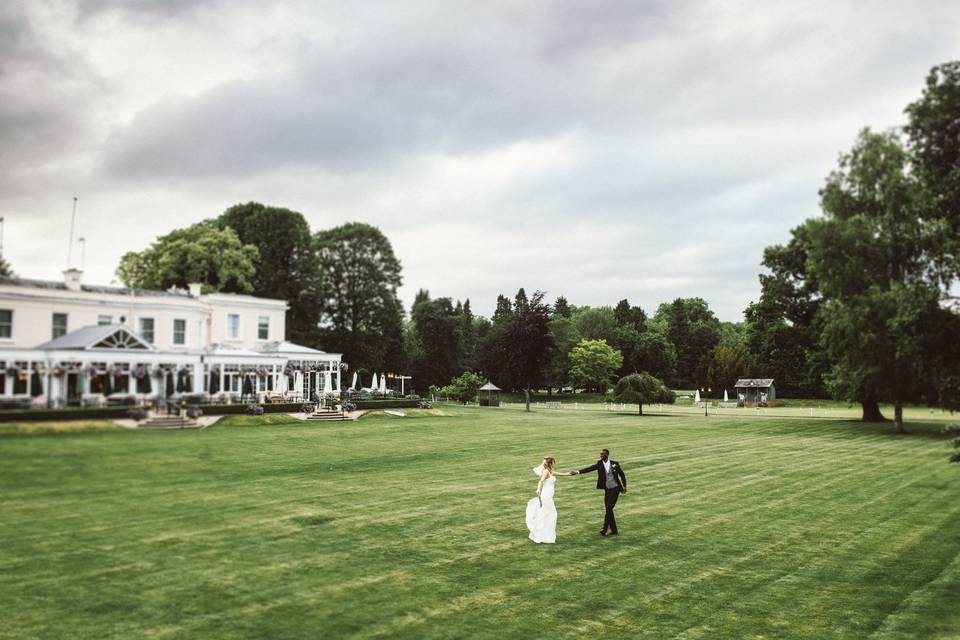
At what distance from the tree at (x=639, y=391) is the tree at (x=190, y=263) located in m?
43.9

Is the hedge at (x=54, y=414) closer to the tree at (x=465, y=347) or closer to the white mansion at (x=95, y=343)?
the white mansion at (x=95, y=343)

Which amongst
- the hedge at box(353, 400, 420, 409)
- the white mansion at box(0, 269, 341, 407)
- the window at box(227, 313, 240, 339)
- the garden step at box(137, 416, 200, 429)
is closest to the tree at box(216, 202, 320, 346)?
the hedge at box(353, 400, 420, 409)

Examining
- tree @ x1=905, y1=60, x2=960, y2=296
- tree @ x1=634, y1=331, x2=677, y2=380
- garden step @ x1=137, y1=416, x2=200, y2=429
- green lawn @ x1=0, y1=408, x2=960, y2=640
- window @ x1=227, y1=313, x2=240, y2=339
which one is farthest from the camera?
tree @ x1=634, y1=331, x2=677, y2=380

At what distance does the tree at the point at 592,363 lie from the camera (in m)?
106

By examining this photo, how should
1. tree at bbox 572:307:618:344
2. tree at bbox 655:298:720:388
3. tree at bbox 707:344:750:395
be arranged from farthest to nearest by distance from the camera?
tree at bbox 655:298:720:388 < tree at bbox 572:307:618:344 < tree at bbox 707:344:750:395

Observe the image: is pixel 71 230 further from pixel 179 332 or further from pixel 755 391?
pixel 755 391

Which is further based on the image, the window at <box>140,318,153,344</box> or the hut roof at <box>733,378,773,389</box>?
the hut roof at <box>733,378,773,389</box>

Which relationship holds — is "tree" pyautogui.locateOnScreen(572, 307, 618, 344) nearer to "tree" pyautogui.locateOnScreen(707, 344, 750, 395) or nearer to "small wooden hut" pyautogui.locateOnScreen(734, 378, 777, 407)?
"tree" pyautogui.locateOnScreen(707, 344, 750, 395)

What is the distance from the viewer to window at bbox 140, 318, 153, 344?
581 inches

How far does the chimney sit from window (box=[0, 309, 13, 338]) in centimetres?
145

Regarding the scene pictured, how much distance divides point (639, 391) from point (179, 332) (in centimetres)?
5628

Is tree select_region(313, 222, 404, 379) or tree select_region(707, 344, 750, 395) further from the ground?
tree select_region(313, 222, 404, 379)

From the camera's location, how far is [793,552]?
51.1 feet

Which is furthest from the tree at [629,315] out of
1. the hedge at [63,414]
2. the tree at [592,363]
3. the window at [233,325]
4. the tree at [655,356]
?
the hedge at [63,414]
